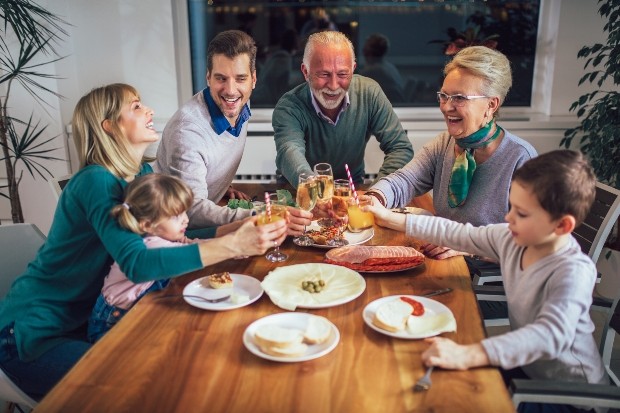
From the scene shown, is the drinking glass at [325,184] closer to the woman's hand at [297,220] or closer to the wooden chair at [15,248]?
the woman's hand at [297,220]

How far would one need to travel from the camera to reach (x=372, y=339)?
1.29m

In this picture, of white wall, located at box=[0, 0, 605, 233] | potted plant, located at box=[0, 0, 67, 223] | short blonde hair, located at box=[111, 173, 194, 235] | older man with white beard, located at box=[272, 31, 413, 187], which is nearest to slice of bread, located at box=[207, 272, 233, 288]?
short blonde hair, located at box=[111, 173, 194, 235]

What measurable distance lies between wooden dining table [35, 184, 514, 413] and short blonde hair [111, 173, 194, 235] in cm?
23

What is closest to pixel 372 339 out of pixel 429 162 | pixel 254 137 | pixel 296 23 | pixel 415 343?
pixel 415 343

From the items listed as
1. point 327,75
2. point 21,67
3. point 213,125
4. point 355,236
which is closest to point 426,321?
point 355,236

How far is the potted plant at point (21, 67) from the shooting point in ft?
10.1

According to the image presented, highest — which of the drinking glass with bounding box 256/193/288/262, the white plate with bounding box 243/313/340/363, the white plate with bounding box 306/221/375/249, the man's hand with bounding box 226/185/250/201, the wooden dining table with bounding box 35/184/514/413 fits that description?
the drinking glass with bounding box 256/193/288/262

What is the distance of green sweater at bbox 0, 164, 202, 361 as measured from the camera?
146cm

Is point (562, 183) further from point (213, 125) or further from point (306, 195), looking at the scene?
point (213, 125)

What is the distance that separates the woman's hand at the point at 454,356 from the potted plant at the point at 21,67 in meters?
2.66

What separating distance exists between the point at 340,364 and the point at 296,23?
326 centimetres

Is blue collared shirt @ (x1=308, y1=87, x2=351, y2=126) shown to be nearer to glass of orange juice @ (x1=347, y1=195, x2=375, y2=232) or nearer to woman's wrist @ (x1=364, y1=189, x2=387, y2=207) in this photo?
woman's wrist @ (x1=364, y1=189, x2=387, y2=207)

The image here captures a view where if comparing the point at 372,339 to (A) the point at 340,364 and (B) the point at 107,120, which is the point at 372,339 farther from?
(B) the point at 107,120

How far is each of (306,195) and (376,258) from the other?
1.15 ft
